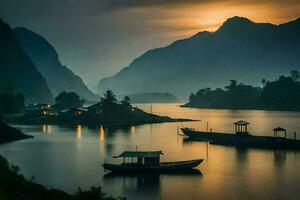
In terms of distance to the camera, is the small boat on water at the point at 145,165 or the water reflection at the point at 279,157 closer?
the small boat on water at the point at 145,165

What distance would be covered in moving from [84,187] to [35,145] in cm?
4434

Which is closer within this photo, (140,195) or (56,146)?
(140,195)

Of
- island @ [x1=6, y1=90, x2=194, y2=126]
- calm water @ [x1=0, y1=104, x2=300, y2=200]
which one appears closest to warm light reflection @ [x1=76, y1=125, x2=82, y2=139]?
calm water @ [x1=0, y1=104, x2=300, y2=200]

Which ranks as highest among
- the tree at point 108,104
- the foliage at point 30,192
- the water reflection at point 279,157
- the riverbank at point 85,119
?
the tree at point 108,104

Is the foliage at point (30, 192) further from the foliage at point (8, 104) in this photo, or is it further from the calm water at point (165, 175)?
the foliage at point (8, 104)

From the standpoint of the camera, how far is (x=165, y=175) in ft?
205

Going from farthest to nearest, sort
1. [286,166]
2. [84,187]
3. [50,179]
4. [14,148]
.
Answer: [14,148], [286,166], [50,179], [84,187]

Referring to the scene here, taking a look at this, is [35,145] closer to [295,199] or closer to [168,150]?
[168,150]

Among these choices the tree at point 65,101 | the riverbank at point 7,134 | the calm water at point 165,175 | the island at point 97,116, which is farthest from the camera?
the tree at point 65,101

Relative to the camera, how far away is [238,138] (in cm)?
10031

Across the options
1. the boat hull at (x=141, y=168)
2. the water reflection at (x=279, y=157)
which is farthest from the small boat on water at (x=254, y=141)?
the boat hull at (x=141, y=168)

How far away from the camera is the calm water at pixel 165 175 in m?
54.2

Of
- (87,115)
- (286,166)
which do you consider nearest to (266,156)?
(286,166)

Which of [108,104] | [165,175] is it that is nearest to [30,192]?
[165,175]
